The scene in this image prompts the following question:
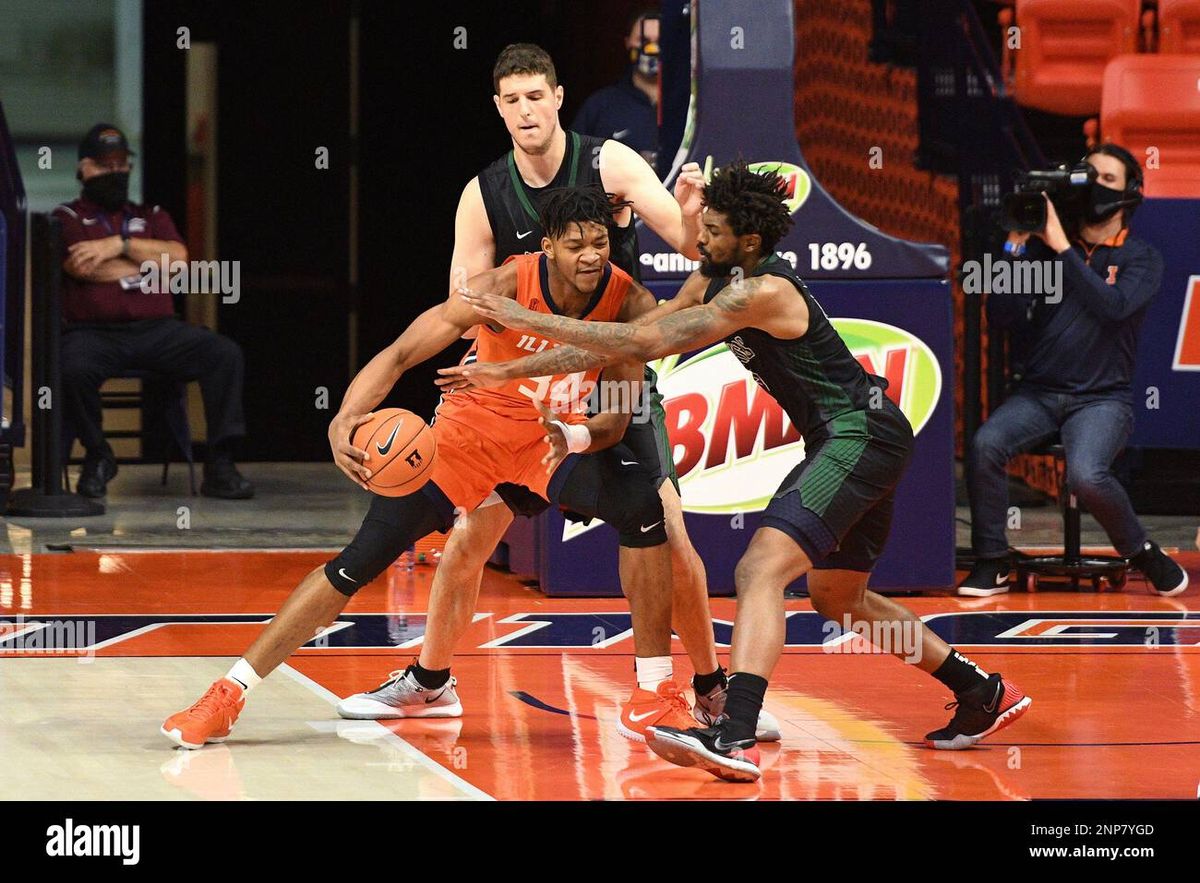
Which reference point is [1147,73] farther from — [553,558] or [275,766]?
[275,766]

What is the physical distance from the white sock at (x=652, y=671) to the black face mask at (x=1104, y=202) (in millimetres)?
4114

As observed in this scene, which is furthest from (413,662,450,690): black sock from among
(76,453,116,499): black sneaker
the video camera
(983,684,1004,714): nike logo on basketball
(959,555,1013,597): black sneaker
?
(76,453,116,499): black sneaker

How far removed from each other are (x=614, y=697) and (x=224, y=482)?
18.7 ft

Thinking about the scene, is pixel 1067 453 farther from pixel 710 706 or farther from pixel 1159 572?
pixel 710 706

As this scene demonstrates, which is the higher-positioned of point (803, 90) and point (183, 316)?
point (803, 90)

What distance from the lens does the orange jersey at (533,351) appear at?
6.04m

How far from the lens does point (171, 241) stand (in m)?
11.8

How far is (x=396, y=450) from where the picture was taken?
582cm

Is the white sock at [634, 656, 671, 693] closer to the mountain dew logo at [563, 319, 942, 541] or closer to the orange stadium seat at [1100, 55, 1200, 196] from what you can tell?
the mountain dew logo at [563, 319, 942, 541]

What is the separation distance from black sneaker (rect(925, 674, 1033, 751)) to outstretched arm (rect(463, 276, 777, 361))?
1.26m

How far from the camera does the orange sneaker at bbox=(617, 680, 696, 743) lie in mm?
5953

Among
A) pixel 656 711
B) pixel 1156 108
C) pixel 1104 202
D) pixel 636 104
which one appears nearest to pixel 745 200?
pixel 656 711

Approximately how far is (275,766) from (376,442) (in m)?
0.97
